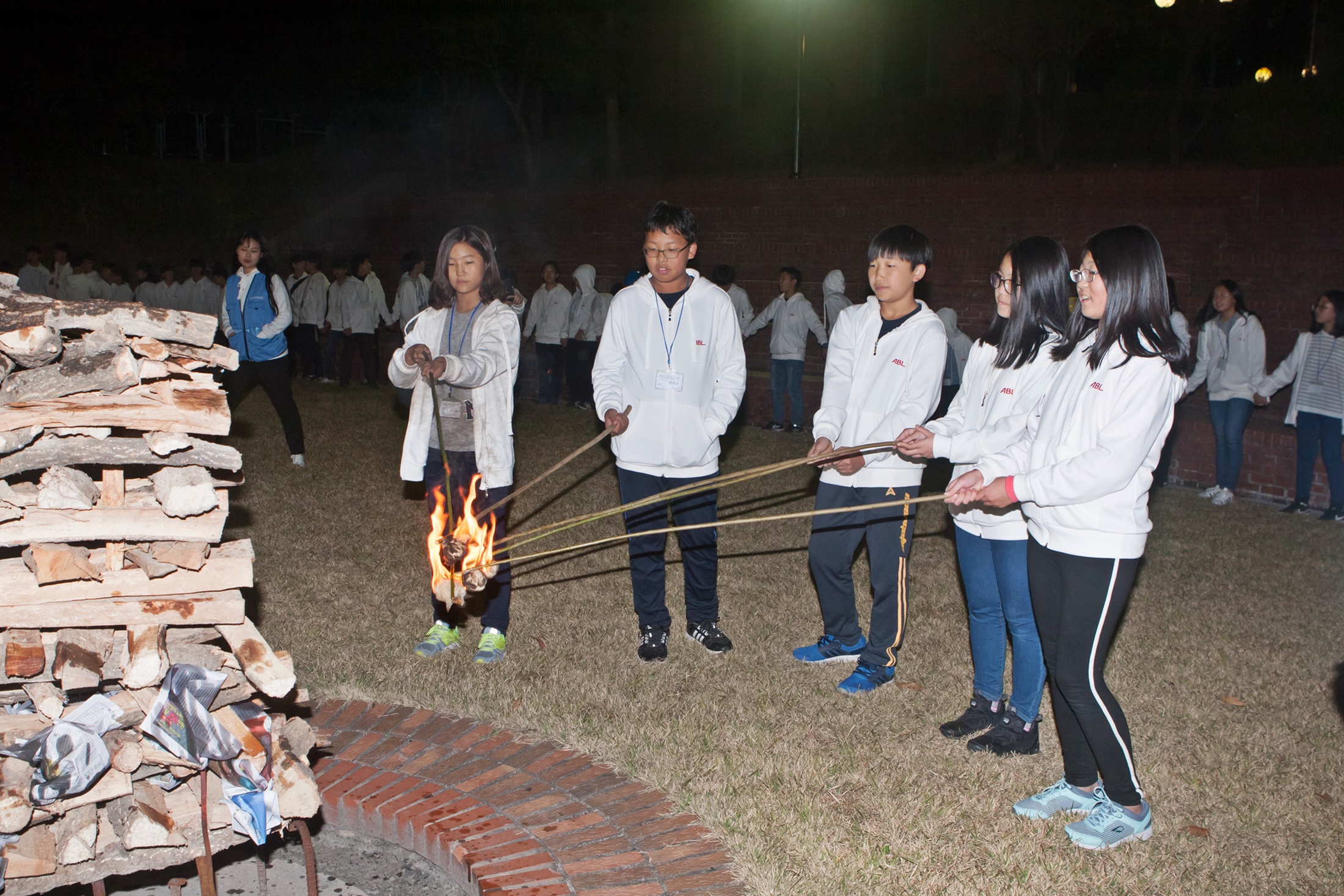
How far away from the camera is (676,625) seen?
5773 millimetres

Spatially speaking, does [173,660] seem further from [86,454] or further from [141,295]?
[141,295]

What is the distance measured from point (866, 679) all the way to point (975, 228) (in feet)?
36.7

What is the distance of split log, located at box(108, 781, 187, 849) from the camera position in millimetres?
3057

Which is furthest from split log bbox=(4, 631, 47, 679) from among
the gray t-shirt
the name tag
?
the name tag

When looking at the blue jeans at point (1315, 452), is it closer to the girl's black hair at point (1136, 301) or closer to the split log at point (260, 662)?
the girl's black hair at point (1136, 301)

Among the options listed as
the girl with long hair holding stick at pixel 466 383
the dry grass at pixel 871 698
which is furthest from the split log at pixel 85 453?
the dry grass at pixel 871 698

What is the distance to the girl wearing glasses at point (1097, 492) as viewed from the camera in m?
3.27

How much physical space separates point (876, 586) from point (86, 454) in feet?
10.6

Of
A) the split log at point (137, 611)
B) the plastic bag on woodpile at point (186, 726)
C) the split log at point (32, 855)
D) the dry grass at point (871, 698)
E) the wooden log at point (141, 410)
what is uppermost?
the wooden log at point (141, 410)

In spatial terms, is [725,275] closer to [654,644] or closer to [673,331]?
[673,331]

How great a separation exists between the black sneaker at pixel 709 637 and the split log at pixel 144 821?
275 cm

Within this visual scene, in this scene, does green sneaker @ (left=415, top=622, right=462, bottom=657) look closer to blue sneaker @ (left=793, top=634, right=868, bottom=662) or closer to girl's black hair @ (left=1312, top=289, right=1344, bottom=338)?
blue sneaker @ (left=793, top=634, right=868, bottom=662)

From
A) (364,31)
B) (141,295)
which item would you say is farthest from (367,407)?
(364,31)

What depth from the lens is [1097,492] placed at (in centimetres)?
331
